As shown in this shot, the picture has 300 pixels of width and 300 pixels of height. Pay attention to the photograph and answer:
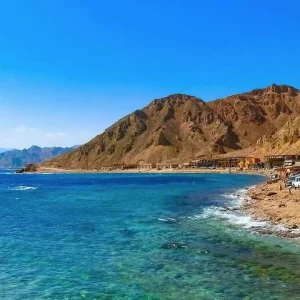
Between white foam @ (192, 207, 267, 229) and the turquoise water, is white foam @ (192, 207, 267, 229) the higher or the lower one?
the higher one

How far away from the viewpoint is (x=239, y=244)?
28.7m

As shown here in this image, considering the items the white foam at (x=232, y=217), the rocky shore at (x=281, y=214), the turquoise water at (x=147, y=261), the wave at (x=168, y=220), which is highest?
the rocky shore at (x=281, y=214)

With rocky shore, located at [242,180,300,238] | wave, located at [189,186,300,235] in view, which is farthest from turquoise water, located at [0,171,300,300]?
rocky shore, located at [242,180,300,238]

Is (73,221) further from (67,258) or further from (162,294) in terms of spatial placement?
(162,294)

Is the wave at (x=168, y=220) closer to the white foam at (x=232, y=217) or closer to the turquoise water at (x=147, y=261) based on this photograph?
the turquoise water at (x=147, y=261)

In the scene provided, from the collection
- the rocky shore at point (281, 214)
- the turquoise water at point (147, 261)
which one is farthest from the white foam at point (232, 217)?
the rocky shore at point (281, 214)

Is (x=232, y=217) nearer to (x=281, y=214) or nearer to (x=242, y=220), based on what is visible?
(x=242, y=220)

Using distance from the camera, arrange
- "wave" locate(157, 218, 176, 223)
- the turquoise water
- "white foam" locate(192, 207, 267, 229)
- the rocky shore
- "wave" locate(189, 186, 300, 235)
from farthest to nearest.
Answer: "wave" locate(157, 218, 176, 223) → "white foam" locate(192, 207, 267, 229) → "wave" locate(189, 186, 300, 235) → the rocky shore → the turquoise water

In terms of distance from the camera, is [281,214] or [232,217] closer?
[281,214]

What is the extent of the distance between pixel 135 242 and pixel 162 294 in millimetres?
12239

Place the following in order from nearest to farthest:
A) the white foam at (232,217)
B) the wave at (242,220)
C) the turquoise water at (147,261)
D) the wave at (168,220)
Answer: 1. the turquoise water at (147,261)
2. the wave at (242,220)
3. the white foam at (232,217)
4. the wave at (168,220)

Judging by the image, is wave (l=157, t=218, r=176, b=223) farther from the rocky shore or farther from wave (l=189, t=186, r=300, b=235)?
the rocky shore

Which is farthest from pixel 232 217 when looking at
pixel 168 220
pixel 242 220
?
pixel 168 220

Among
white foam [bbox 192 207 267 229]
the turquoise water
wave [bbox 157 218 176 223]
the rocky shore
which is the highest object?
the rocky shore
